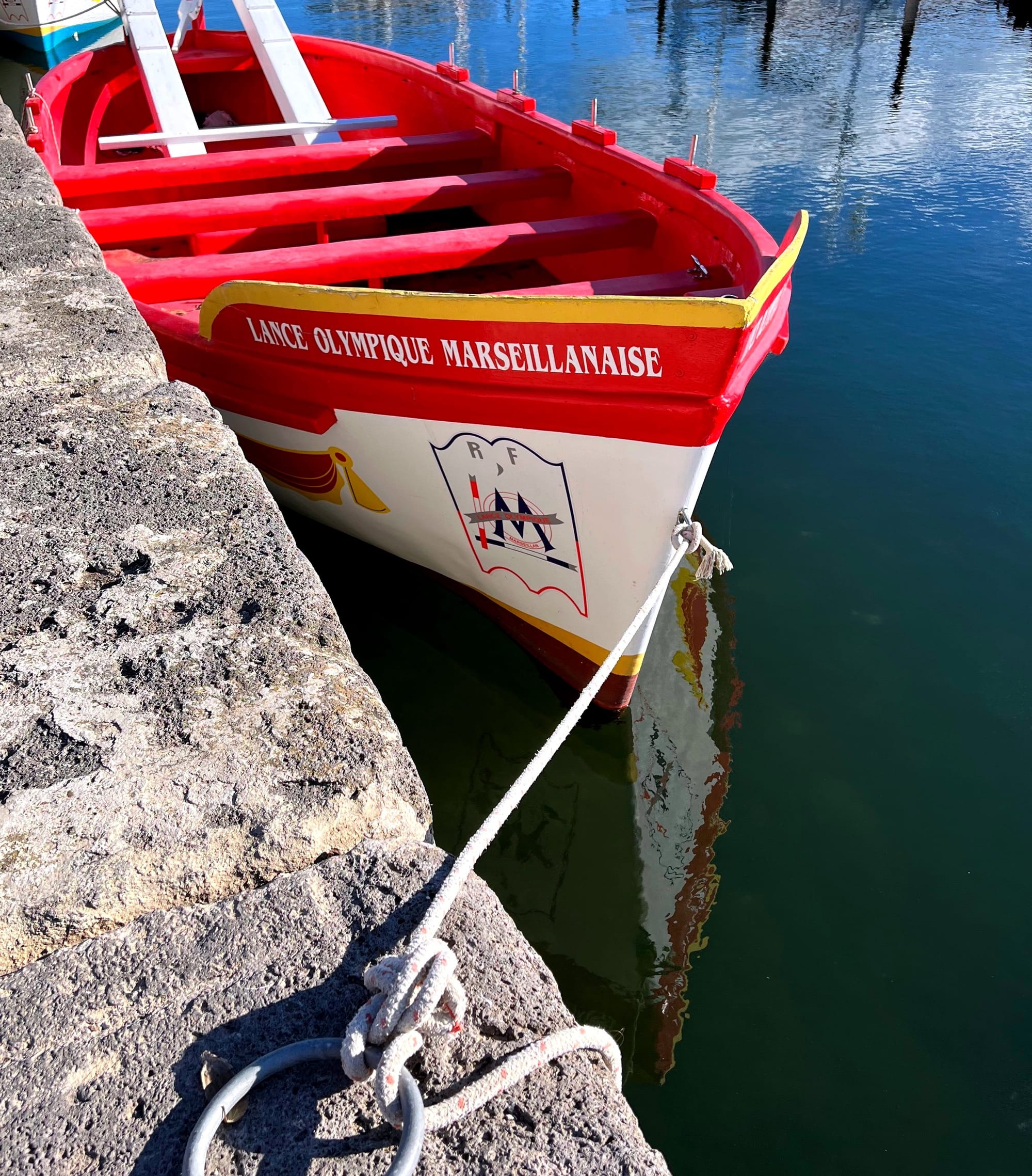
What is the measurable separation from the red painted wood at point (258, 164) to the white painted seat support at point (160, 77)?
460 mm

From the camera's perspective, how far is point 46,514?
185 cm

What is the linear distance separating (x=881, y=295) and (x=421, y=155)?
11.3ft

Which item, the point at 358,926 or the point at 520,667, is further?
the point at 520,667

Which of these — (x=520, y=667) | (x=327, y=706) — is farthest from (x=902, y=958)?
(x=327, y=706)

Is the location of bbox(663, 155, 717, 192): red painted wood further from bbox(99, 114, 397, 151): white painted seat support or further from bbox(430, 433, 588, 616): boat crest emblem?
bbox(99, 114, 397, 151): white painted seat support

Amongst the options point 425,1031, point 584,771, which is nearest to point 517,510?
point 584,771

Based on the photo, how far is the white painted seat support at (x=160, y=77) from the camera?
6309 millimetres

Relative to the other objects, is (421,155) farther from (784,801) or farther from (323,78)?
(784,801)

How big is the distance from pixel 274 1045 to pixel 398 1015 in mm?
167

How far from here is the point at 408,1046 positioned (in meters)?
1.03

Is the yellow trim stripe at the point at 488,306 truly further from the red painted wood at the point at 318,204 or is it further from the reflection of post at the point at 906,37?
the reflection of post at the point at 906,37

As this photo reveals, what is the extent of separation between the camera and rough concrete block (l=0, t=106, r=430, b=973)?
4.10 ft

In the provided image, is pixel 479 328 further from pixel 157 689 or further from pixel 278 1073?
pixel 278 1073

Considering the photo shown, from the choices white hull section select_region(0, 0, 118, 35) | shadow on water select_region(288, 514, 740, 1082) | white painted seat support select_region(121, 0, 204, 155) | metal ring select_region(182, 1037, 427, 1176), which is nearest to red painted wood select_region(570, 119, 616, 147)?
shadow on water select_region(288, 514, 740, 1082)
